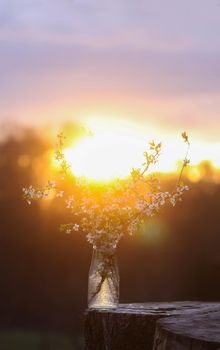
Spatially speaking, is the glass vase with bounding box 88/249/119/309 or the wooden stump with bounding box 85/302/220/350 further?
the glass vase with bounding box 88/249/119/309

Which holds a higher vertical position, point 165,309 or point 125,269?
point 125,269

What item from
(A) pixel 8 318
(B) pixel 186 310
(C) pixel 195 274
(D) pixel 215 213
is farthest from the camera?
(A) pixel 8 318

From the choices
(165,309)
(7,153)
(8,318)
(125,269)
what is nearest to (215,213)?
(125,269)

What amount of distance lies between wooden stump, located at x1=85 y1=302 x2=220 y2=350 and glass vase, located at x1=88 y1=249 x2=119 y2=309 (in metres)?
0.07

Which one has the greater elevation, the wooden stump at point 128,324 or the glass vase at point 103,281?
the glass vase at point 103,281

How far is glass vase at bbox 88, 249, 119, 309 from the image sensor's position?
6551 millimetres

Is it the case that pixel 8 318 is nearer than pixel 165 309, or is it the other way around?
pixel 165 309

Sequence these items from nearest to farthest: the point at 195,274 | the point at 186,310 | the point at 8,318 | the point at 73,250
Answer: the point at 186,310 < the point at 195,274 < the point at 73,250 < the point at 8,318

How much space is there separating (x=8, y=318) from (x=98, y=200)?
2586 centimetres

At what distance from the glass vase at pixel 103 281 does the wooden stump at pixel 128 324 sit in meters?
0.07

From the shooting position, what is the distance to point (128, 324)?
638cm

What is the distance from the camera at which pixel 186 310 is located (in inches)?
254

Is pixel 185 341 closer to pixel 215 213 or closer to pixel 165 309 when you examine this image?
pixel 165 309

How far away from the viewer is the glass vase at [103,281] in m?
6.55
